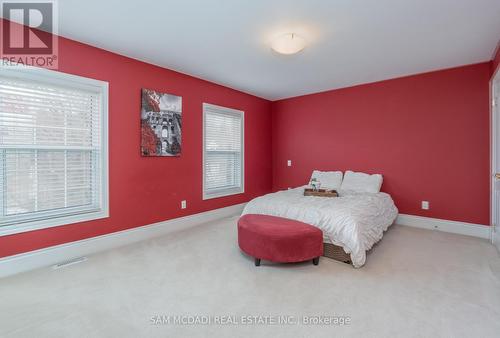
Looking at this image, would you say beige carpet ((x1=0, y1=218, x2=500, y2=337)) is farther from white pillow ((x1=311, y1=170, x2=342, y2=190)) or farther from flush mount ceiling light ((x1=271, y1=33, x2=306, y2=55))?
flush mount ceiling light ((x1=271, y1=33, x2=306, y2=55))

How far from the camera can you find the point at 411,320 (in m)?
1.65

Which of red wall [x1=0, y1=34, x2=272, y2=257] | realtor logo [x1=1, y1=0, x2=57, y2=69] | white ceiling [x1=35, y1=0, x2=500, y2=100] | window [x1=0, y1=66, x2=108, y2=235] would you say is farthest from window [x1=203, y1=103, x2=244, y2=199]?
realtor logo [x1=1, y1=0, x2=57, y2=69]

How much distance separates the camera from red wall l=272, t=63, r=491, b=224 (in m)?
3.37

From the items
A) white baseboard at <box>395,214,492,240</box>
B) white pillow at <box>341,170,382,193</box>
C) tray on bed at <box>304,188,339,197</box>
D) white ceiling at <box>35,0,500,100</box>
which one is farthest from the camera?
white pillow at <box>341,170,382,193</box>

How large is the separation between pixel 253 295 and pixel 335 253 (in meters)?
1.11

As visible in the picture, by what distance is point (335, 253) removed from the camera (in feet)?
8.54

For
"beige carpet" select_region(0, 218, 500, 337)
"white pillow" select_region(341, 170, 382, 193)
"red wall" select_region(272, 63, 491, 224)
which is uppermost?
"red wall" select_region(272, 63, 491, 224)

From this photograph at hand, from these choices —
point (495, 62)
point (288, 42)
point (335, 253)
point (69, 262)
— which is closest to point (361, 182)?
point (335, 253)

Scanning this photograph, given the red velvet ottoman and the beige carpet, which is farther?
the red velvet ottoman

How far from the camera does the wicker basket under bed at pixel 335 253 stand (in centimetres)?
253

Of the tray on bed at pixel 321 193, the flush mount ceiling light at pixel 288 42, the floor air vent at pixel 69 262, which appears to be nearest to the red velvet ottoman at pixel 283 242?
the tray on bed at pixel 321 193

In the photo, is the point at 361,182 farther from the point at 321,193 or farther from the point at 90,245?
the point at 90,245

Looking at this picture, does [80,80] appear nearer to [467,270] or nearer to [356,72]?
[356,72]

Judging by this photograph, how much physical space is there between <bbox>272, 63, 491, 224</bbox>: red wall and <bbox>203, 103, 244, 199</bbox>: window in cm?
137
